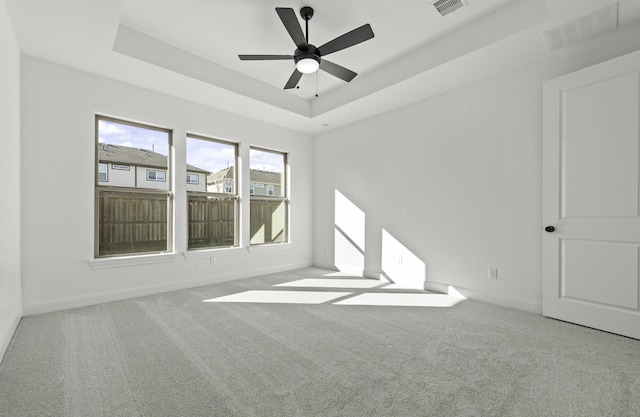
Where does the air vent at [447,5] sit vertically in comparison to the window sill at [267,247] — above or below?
above

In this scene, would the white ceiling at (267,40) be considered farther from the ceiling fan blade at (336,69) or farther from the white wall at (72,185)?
the ceiling fan blade at (336,69)

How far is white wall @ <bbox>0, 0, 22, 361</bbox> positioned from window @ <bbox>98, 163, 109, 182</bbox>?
0.78 m

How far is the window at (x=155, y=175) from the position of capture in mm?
4106

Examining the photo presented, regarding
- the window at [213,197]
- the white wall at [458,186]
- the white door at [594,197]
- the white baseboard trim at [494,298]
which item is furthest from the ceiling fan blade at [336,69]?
the white baseboard trim at [494,298]

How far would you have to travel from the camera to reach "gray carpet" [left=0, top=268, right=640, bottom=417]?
5.62 feet

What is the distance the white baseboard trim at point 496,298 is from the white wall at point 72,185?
345 cm

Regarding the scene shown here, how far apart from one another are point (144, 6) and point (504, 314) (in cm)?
481

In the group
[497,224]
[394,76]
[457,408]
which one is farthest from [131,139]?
[497,224]

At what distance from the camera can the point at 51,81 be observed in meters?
3.31

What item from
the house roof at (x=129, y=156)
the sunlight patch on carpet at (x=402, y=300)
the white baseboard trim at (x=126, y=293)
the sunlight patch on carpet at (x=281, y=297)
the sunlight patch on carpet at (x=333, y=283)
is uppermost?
the house roof at (x=129, y=156)

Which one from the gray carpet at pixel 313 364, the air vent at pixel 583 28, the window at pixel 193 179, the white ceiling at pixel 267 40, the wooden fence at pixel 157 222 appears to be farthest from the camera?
the window at pixel 193 179

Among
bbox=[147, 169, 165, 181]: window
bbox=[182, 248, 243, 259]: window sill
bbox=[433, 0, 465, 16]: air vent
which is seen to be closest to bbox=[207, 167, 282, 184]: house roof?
bbox=[147, 169, 165, 181]: window

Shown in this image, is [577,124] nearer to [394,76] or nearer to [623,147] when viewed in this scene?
[623,147]

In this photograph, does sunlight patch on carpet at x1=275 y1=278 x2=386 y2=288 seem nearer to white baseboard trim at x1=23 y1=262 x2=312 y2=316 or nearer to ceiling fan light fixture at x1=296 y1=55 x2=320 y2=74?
white baseboard trim at x1=23 y1=262 x2=312 y2=316
